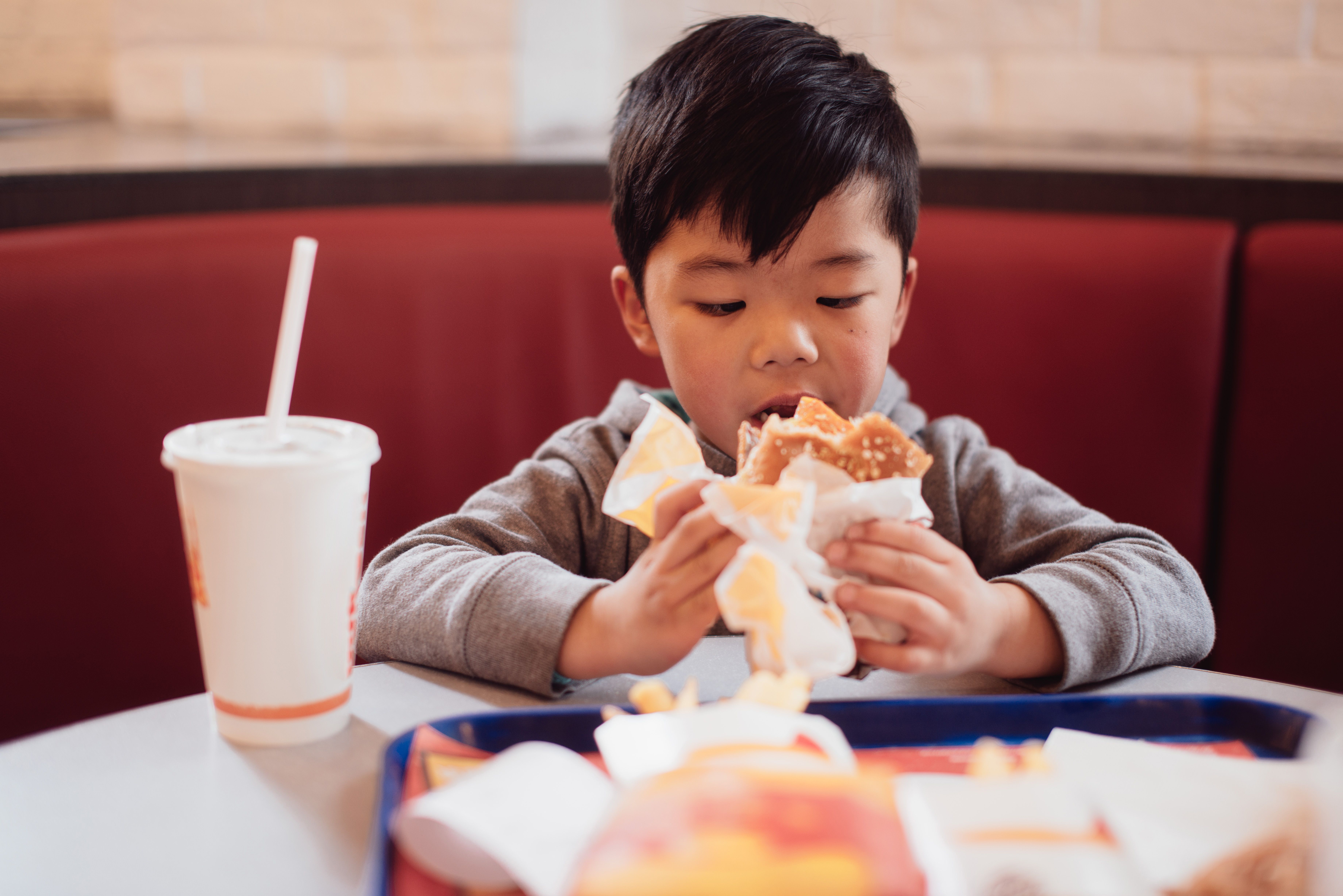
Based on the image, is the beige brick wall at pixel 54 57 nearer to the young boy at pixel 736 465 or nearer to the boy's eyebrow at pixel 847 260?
the young boy at pixel 736 465

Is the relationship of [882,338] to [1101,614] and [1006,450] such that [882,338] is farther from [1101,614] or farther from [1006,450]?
[1006,450]

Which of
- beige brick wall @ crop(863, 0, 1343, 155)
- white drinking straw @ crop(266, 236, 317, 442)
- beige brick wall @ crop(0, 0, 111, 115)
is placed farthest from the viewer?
beige brick wall @ crop(0, 0, 111, 115)

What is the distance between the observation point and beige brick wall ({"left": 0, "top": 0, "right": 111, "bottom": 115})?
6.80 feet

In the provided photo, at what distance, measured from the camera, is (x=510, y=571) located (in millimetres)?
769

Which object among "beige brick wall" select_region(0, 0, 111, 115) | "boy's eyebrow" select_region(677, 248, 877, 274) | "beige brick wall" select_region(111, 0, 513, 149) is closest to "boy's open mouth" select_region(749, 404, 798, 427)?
"boy's eyebrow" select_region(677, 248, 877, 274)

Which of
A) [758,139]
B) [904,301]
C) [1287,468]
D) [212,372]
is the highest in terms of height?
[758,139]

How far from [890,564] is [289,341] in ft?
1.12

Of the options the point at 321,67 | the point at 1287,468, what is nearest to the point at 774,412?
the point at 1287,468

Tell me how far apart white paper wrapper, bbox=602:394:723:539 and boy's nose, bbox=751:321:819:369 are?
269mm

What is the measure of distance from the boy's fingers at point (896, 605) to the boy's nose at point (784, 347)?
1.08 feet

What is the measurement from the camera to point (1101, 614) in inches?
28.7

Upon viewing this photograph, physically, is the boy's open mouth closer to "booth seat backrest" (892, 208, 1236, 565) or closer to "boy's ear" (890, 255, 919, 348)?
"boy's ear" (890, 255, 919, 348)

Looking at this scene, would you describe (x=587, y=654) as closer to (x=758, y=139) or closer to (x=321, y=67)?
(x=758, y=139)

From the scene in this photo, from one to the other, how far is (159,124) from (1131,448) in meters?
1.60
